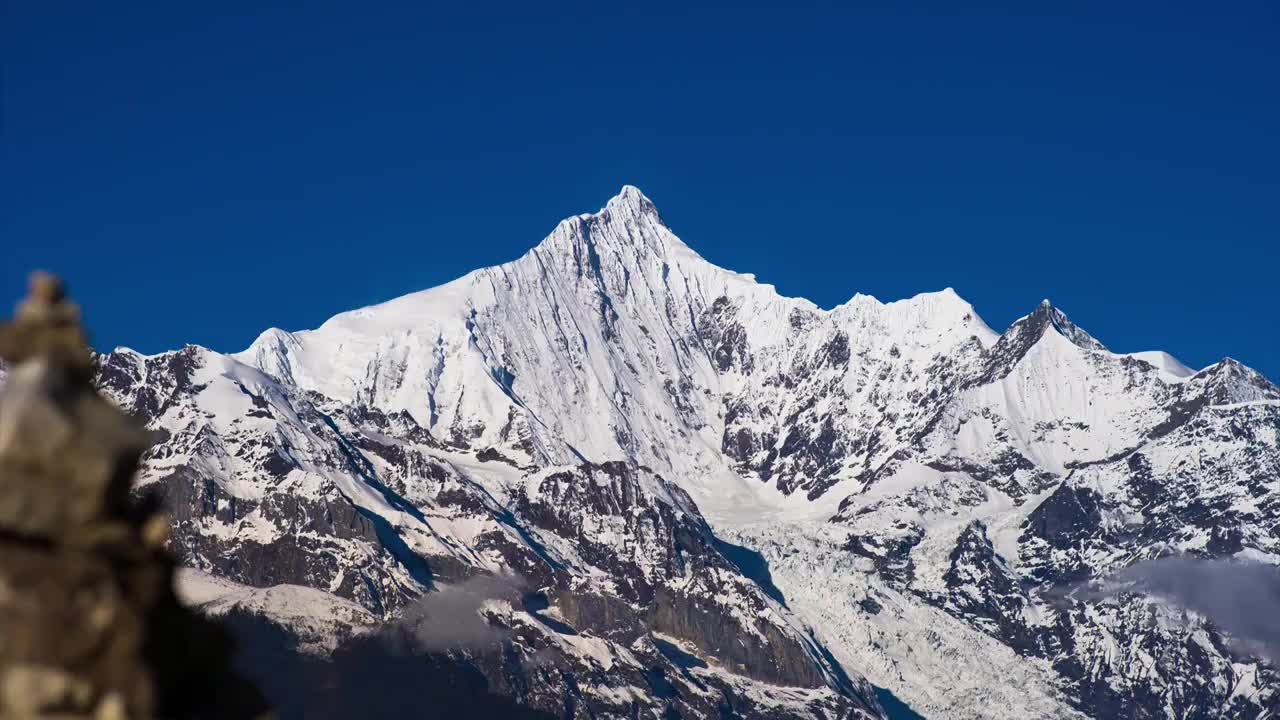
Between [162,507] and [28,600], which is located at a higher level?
[162,507]

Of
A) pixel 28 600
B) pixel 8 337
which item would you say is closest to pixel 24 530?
pixel 28 600

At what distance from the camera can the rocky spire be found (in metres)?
14.2

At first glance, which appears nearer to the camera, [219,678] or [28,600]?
[28,600]

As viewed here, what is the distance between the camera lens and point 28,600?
46.7ft

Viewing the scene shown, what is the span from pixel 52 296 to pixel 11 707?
8.47 feet

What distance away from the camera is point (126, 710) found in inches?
560

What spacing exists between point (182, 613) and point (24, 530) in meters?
1.18

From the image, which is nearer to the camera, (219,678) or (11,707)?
(11,707)

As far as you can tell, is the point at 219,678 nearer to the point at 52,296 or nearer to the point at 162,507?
the point at 162,507

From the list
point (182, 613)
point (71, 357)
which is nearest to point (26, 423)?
point (71, 357)

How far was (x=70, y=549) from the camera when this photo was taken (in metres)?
14.4

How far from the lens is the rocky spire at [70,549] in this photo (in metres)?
14.2

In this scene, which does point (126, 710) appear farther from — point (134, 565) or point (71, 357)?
point (71, 357)

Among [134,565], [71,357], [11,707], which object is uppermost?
[71,357]
